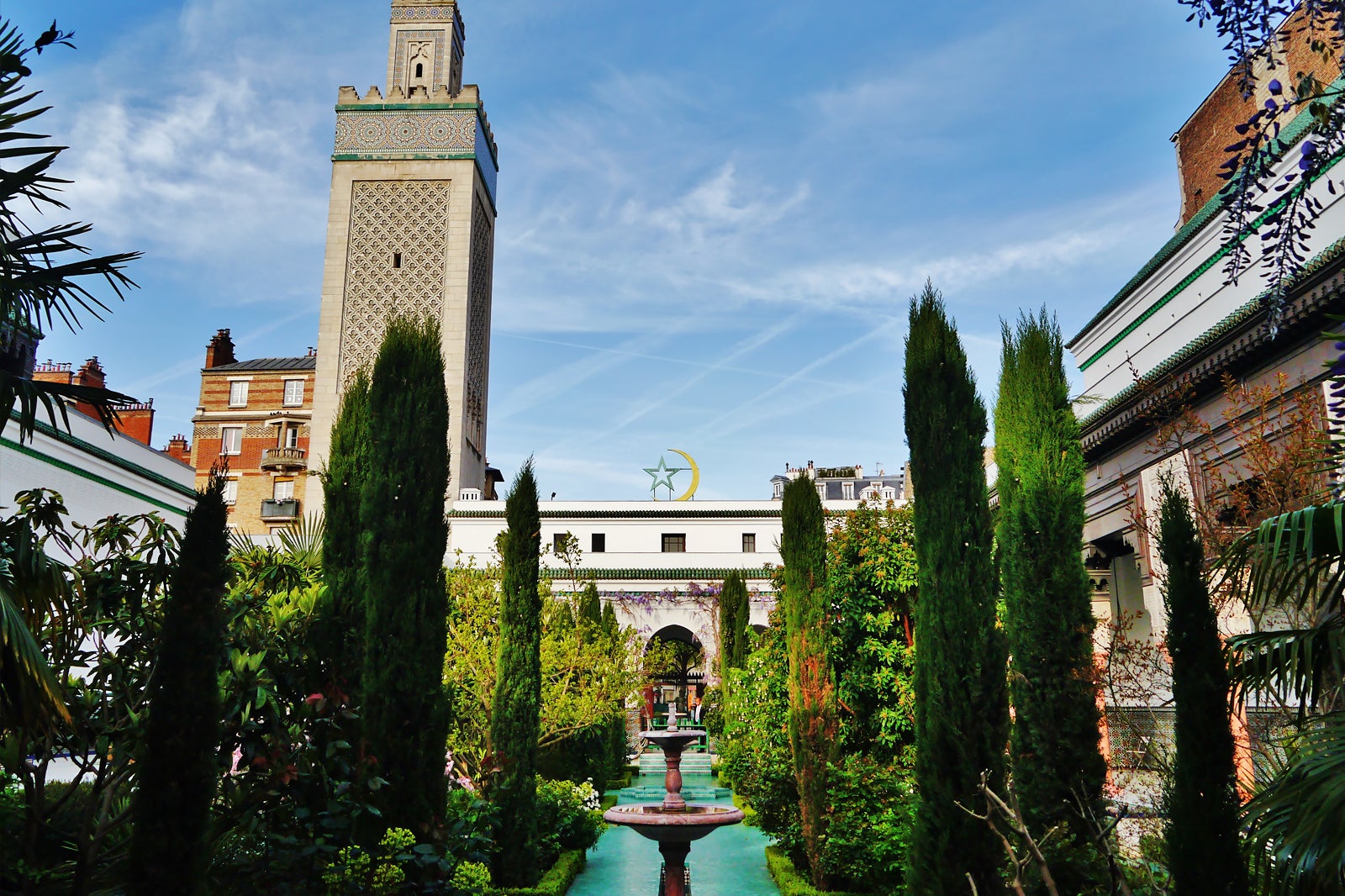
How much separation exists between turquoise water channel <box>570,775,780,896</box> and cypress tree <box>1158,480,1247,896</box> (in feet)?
20.5

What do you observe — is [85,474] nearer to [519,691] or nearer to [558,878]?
[519,691]

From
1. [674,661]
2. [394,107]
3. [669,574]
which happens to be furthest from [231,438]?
[674,661]

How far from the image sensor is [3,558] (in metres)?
5.16

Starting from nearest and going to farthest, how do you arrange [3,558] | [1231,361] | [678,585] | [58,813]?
[3,558]
[58,813]
[1231,361]
[678,585]

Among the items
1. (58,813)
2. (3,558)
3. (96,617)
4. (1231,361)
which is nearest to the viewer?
(3,558)

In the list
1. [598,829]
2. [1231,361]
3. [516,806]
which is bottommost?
[598,829]

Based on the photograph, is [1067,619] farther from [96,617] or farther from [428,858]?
[96,617]

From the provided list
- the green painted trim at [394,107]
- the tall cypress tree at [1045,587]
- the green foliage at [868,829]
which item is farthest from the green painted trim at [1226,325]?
the green painted trim at [394,107]

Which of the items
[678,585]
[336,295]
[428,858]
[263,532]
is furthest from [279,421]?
[428,858]

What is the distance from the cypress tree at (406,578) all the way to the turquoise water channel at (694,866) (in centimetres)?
405

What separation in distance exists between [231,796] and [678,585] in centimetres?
2456

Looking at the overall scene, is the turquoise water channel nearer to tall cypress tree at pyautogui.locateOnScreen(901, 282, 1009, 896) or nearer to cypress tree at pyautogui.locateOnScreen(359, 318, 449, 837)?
tall cypress tree at pyautogui.locateOnScreen(901, 282, 1009, 896)

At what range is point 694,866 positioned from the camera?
1244cm

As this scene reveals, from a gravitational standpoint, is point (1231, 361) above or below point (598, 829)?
above
